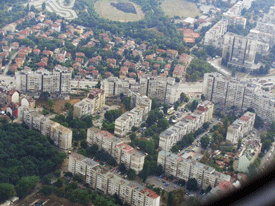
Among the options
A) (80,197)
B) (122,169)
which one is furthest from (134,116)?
(80,197)

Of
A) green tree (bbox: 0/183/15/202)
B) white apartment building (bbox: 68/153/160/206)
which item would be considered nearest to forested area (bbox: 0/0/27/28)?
white apartment building (bbox: 68/153/160/206)

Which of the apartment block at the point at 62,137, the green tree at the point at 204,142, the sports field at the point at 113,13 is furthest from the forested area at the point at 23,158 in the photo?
the sports field at the point at 113,13

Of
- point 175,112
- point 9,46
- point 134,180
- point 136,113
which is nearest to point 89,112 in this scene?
point 136,113

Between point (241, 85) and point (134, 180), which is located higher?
point (241, 85)

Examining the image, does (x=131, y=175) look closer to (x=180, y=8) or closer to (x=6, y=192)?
(x=6, y=192)

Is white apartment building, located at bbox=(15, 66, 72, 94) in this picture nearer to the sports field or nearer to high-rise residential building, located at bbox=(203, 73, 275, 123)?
high-rise residential building, located at bbox=(203, 73, 275, 123)

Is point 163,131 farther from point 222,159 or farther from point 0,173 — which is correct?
point 0,173
